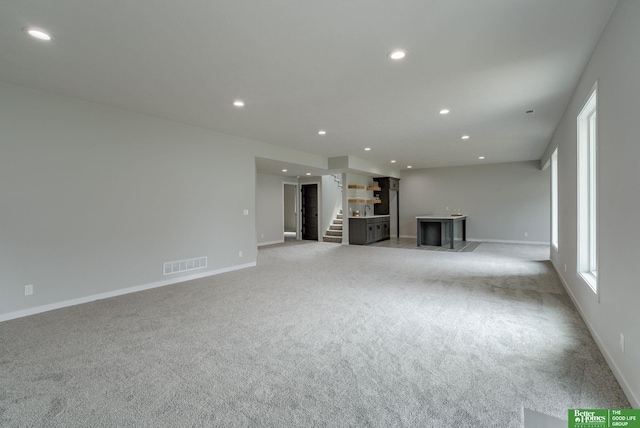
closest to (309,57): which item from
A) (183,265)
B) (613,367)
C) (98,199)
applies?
(98,199)

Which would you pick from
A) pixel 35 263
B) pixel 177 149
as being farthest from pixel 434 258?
pixel 35 263

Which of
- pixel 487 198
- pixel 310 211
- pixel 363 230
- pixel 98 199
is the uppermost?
pixel 487 198

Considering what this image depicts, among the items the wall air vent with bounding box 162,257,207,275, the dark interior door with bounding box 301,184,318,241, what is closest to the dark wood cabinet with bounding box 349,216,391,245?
the dark interior door with bounding box 301,184,318,241

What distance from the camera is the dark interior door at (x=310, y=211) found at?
37.8ft

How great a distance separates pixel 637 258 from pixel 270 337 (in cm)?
272

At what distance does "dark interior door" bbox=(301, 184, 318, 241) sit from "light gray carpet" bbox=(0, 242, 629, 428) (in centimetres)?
695

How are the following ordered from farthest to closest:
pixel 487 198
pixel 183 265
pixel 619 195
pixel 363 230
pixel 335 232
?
pixel 335 232 → pixel 487 198 → pixel 363 230 → pixel 183 265 → pixel 619 195

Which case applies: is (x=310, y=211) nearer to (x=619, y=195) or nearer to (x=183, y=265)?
(x=183, y=265)

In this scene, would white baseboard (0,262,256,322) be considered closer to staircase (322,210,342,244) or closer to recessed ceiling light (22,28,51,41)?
recessed ceiling light (22,28,51,41)

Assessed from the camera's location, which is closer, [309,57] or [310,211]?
[309,57]

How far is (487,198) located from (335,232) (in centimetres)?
529

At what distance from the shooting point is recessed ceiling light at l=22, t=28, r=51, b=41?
99.6 inches

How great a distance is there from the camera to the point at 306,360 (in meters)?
2.49

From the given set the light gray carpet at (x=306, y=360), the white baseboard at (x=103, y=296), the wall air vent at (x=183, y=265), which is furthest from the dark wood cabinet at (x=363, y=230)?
the wall air vent at (x=183, y=265)
